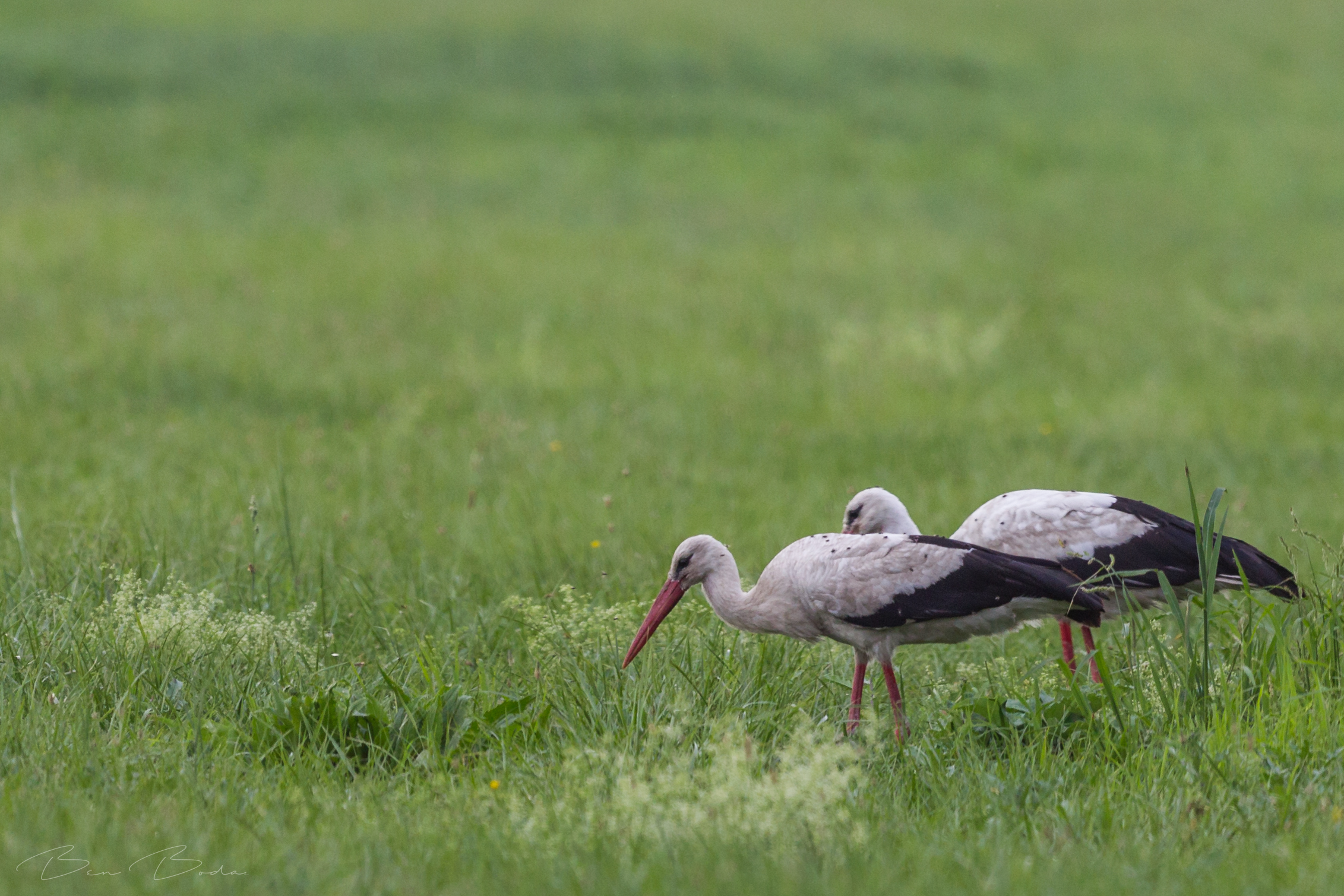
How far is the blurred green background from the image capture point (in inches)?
300

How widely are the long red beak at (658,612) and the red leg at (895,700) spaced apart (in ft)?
2.33

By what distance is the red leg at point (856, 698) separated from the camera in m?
4.16

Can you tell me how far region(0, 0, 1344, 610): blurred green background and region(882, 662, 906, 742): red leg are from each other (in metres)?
1.72

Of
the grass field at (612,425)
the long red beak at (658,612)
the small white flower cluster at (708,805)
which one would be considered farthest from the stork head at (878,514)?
the small white flower cluster at (708,805)

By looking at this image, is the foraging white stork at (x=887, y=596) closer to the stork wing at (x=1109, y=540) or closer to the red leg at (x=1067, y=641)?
the stork wing at (x=1109, y=540)

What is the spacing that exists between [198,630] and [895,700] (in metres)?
2.17

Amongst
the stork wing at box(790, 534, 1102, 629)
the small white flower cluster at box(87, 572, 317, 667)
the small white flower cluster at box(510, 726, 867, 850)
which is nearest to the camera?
the small white flower cluster at box(510, 726, 867, 850)

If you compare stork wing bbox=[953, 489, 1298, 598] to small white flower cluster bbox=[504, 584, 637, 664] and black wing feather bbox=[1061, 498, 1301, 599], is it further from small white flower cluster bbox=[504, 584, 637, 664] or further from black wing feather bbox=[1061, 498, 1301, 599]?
small white flower cluster bbox=[504, 584, 637, 664]

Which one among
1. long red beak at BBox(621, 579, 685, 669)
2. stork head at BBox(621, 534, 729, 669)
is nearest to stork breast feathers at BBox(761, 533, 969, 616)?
stork head at BBox(621, 534, 729, 669)

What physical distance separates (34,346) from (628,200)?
8.81 meters

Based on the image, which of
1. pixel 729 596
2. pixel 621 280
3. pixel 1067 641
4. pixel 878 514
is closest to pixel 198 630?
pixel 729 596

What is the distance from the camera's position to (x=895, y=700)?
4.21m

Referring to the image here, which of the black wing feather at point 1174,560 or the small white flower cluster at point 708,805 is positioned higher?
the black wing feather at point 1174,560

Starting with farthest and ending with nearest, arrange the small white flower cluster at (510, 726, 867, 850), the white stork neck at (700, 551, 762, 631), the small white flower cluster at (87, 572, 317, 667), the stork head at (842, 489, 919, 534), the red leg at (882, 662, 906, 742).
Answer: the stork head at (842, 489, 919, 534)
the white stork neck at (700, 551, 762, 631)
the small white flower cluster at (87, 572, 317, 667)
the red leg at (882, 662, 906, 742)
the small white flower cluster at (510, 726, 867, 850)
